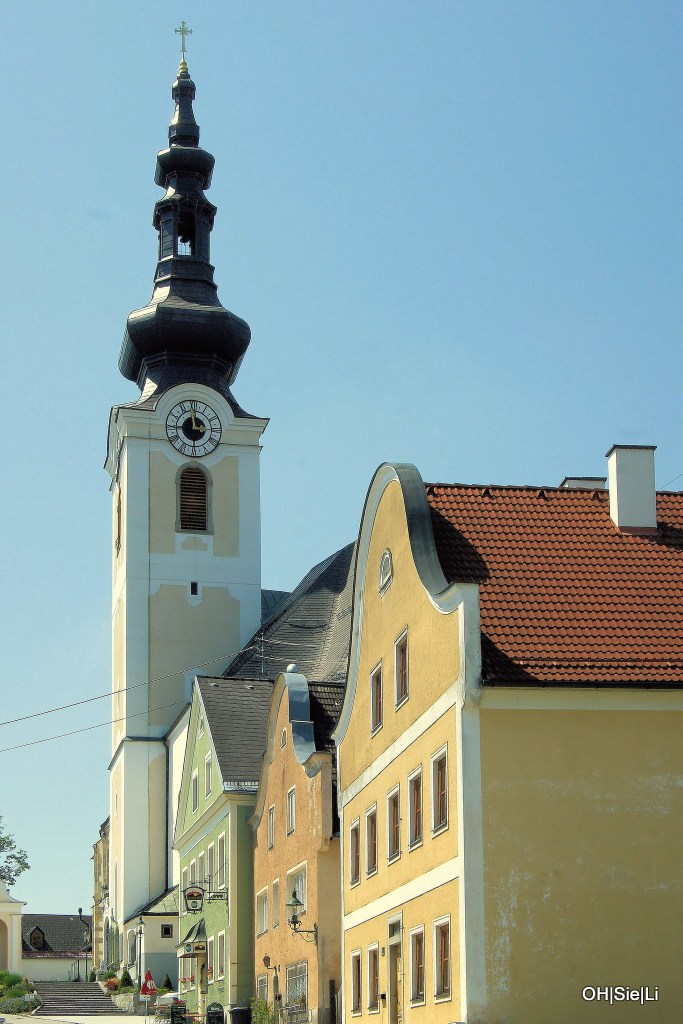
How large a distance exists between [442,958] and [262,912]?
14.8m

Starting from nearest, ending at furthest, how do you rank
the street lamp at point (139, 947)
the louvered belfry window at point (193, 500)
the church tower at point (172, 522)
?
the street lamp at point (139, 947) → the church tower at point (172, 522) → the louvered belfry window at point (193, 500)

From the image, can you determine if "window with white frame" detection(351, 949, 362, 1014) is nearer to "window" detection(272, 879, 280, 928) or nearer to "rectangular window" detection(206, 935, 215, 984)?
"window" detection(272, 879, 280, 928)

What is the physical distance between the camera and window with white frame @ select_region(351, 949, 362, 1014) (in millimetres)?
26344

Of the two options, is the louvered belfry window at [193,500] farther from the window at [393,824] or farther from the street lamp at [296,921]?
the window at [393,824]

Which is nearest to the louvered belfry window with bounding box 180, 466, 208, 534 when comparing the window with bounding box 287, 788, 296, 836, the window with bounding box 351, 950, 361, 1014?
the window with bounding box 287, 788, 296, 836

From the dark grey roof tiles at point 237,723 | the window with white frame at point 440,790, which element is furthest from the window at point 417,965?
the dark grey roof tiles at point 237,723

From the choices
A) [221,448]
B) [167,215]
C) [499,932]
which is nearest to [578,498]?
[499,932]

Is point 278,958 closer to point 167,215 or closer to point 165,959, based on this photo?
point 165,959

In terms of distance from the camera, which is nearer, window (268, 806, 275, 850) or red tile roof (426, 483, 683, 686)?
red tile roof (426, 483, 683, 686)

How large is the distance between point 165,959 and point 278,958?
68.4 ft

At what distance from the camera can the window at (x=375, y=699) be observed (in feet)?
85.3

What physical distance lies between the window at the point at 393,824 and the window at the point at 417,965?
6.08 feet

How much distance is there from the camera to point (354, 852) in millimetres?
27547

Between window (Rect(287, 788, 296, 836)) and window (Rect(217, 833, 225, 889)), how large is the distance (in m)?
6.26
